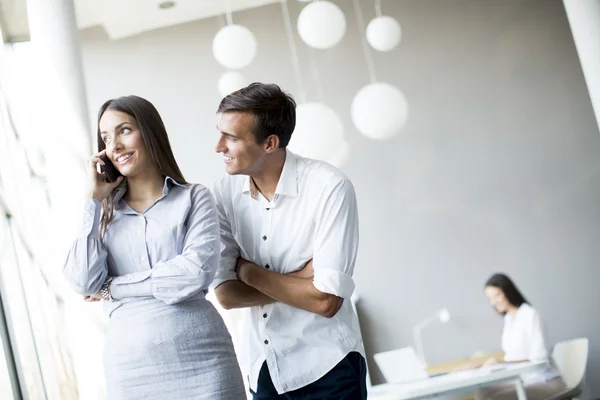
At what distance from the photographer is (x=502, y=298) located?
5.68 metres

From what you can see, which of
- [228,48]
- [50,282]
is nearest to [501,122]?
[228,48]

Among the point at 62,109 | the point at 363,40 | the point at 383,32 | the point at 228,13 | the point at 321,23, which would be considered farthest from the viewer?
the point at 363,40

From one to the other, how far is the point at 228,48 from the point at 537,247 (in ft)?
11.3

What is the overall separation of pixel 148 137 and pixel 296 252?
1.59ft

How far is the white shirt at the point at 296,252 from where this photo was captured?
1983mm

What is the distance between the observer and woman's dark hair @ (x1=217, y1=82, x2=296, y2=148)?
6.76 feet

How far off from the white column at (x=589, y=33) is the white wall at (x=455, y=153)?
1.48m

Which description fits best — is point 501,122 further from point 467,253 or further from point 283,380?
point 283,380

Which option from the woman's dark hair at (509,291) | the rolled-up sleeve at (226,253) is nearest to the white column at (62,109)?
the rolled-up sleeve at (226,253)

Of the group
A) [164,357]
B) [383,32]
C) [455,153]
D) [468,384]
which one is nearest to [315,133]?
[383,32]

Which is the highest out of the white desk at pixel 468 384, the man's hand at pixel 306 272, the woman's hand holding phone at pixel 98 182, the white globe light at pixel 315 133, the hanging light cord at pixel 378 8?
the hanging light cord at pixel 378 8

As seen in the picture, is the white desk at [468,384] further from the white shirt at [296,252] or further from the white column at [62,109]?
the white shirt at [296,252]

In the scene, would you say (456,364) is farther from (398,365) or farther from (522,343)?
(522,343)

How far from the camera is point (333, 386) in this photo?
77.2 inches
